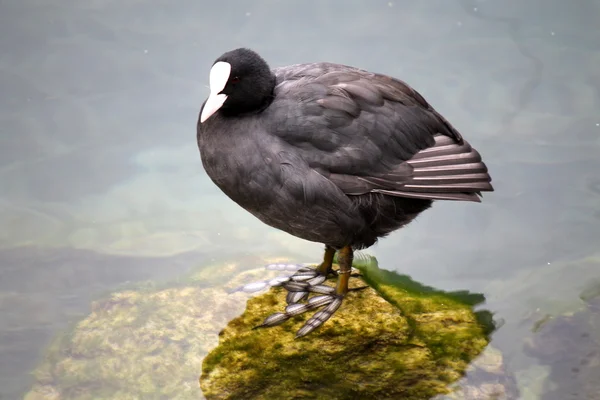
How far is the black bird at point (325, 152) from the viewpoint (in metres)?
3.36

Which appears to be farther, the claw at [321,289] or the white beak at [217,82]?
the claw at [321,289]

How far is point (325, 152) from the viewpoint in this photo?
342 cm

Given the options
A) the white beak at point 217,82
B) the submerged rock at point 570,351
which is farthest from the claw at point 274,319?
the submerged rock at point 570,351

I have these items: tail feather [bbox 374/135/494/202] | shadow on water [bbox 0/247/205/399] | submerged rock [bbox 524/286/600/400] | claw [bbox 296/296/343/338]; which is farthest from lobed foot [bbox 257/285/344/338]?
submerged rock [bbox 524/286/600/400]

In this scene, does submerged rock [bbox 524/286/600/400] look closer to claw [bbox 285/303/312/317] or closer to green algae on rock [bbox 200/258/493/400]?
green algae on rock [bbox 200/258/493/400]

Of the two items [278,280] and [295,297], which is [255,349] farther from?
[278,280]

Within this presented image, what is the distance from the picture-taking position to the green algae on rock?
335 centimetres

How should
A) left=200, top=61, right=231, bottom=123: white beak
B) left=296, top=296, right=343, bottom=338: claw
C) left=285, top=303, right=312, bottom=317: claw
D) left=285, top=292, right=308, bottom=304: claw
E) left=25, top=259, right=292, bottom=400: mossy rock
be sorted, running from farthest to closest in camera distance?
1. left=285, top=292, right=308, bottom=304: claw
2. left=285, top=303, right=312, bottom=317: claw
3. left=296, top=296, right=343, bottom=338: claw
4. left=25, top=259, right=292, bottom=400: mossy rock
5. left=200, top=61, right=231, bottom=123: white beak

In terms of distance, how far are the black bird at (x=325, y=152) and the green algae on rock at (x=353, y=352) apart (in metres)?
0.11

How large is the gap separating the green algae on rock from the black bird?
0.11 m

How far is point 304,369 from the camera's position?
3.43m

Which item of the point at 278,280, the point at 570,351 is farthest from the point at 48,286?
the point at 570,351

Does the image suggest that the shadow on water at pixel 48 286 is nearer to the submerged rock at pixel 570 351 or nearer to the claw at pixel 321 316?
the claw at pixel 321 316

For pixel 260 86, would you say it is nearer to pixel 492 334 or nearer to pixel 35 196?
pixel 492 334
